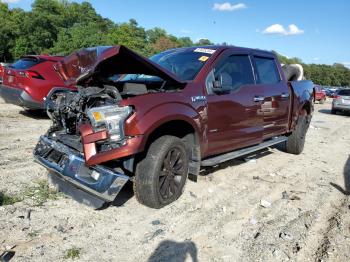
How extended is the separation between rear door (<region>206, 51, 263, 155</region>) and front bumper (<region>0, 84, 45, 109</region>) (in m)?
5.48

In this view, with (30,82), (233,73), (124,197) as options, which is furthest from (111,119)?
(30,82)

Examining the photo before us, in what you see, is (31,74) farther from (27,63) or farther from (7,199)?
(7,199)

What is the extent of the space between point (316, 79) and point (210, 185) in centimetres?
12199

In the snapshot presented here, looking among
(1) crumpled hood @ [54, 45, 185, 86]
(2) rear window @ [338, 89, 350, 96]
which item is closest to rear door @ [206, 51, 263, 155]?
(1) crumpled hood @ [54, 45, 185, 86]

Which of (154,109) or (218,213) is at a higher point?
(154,109)

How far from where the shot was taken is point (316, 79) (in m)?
118

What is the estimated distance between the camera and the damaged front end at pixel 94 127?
12.2 feet

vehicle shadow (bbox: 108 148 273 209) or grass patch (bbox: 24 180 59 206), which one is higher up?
grass patch (bbox: 24 180 59 206)

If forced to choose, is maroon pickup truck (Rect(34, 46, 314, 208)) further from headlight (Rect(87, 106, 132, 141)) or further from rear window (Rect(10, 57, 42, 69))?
rear window (Rect(10, 57, 42, 69))

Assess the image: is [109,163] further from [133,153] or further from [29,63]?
[29,63]

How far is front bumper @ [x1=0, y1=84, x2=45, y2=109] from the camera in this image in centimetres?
882

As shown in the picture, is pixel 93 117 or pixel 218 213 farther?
pixel 218 213

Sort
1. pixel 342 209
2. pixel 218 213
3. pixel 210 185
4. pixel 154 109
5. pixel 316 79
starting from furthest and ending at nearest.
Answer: pixel 316 79
pixel 210 185
pixel 342 209
pixel 218 213
pixel 154 109

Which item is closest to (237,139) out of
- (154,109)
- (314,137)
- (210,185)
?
(210,185)
